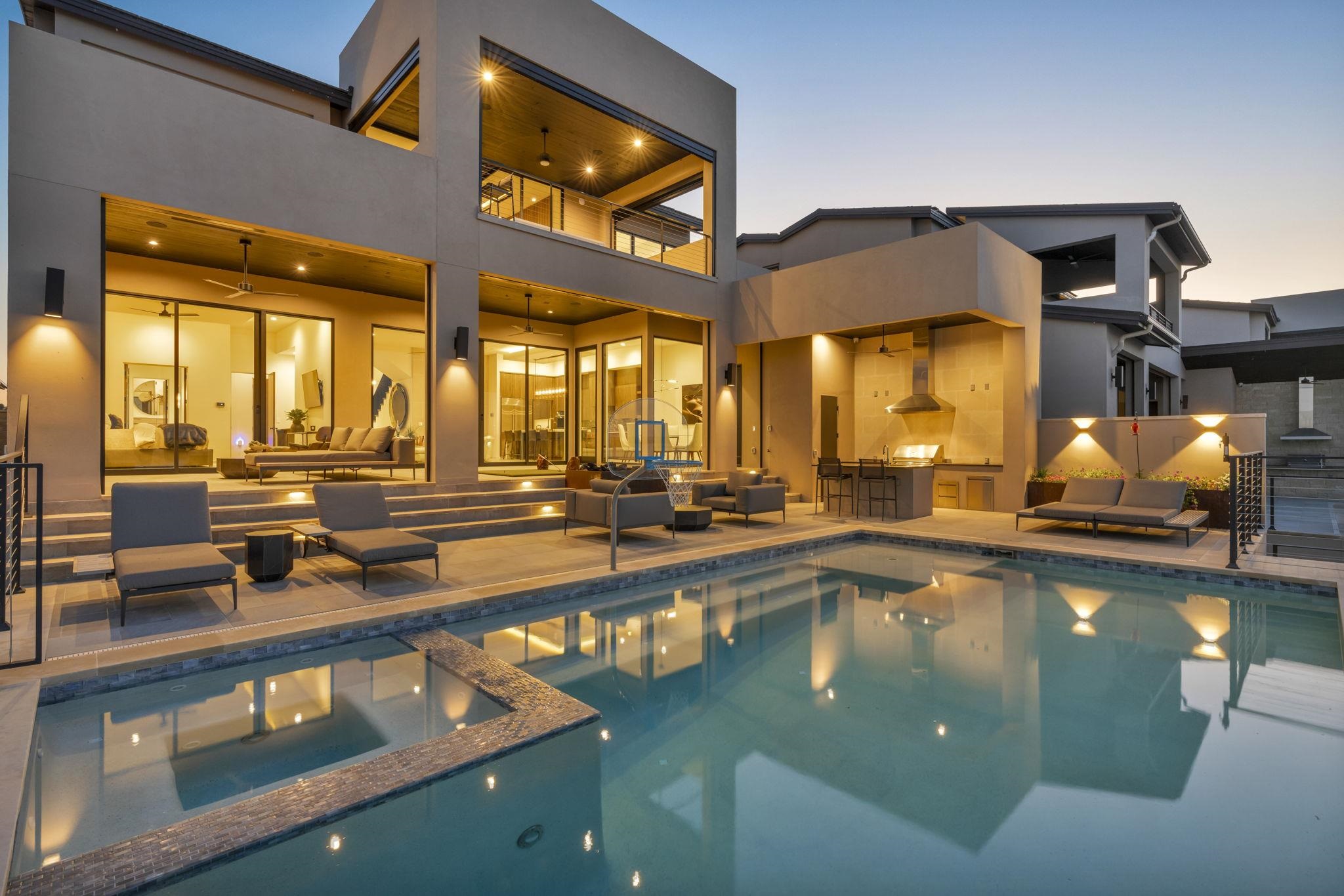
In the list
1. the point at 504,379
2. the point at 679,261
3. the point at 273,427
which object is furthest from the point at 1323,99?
the point at 273,427

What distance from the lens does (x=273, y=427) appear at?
1109 cm

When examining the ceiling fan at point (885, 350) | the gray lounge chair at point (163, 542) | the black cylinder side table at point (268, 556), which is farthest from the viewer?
the ceiling fan at point (885, 350)

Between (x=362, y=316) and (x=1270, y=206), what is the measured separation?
24857 mm

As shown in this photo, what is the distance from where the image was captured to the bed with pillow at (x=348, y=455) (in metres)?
8.51

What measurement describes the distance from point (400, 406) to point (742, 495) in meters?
7.44

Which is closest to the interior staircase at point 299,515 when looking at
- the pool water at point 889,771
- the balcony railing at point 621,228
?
the pool water at point 889,771

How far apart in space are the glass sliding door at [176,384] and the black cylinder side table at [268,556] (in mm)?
6286

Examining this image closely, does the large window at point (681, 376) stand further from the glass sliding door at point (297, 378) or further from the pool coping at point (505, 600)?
the glass sliding door at point (297, 378)

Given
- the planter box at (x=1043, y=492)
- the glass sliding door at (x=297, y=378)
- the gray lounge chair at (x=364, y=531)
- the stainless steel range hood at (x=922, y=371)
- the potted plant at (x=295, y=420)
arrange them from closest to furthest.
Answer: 1. the gray lounge chair at (x=364, y=531)
2. the planter box at (x=1043, y=492)
3. the glass sliding door at (x=297, y=378)
4. the potted plant at (x=295, y=420)
5. the stainless steel range hood at (x=922, y=371)

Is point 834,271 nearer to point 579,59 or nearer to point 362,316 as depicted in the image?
point 579,59

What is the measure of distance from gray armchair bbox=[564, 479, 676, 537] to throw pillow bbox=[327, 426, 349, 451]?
4577mm

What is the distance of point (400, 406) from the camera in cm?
1241

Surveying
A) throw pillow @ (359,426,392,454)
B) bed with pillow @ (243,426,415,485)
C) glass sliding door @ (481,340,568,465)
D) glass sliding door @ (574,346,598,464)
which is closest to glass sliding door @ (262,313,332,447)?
bed with pillow @ (243,426,415,485)

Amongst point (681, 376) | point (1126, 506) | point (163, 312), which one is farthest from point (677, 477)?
point (163, 312)
